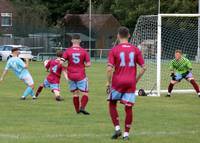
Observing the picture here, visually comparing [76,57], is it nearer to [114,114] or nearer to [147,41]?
[114,114]

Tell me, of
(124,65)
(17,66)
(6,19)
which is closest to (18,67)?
(17,66)

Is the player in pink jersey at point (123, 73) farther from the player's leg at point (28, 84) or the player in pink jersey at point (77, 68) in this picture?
the player's leg at point (28, 84)

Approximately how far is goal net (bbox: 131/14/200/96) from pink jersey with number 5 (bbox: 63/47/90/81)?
6.89 meters

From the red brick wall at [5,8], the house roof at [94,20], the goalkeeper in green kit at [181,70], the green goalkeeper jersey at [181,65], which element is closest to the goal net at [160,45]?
the goalkeeper in green kit at [181,70]

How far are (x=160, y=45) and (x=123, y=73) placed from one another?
37.1ft

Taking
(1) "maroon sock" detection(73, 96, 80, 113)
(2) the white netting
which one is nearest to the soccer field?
(1) "maroon sock" detection(73, 96, 80, 113)

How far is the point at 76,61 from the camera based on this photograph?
15.6 meters

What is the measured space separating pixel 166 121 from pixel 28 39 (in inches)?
2195

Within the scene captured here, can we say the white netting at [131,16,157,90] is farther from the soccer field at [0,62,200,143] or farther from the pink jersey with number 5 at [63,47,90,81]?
the pink jersey with number 5 at [63,47,90,81]

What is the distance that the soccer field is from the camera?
38.3 ft

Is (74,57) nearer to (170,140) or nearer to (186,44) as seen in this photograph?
(170,140)

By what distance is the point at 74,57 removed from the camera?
15547 mm

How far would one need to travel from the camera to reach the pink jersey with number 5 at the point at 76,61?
50.9 feet

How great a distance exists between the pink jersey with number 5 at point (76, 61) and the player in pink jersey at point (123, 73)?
3.93m
